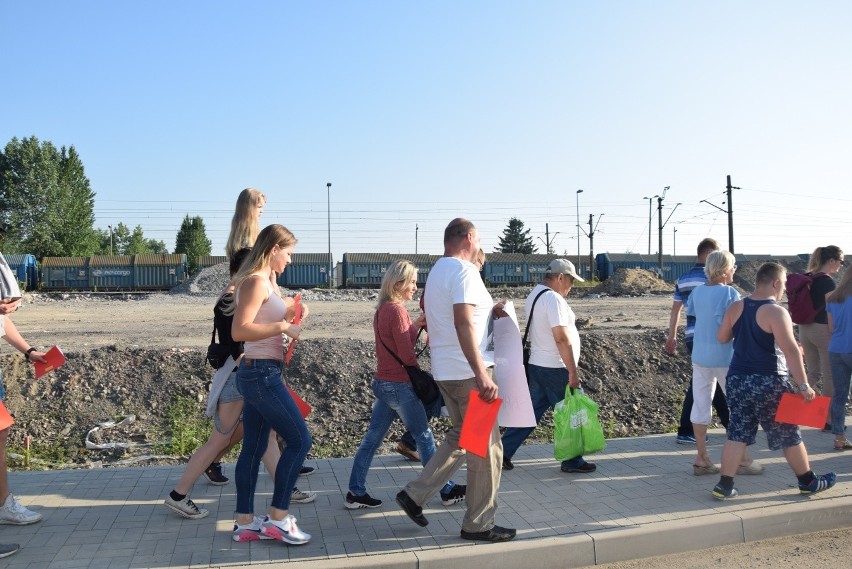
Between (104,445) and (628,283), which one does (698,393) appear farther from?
(628,283)

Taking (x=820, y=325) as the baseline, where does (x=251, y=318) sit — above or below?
above

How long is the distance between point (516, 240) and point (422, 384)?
283 ft

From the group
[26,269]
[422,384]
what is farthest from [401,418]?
[26,269]

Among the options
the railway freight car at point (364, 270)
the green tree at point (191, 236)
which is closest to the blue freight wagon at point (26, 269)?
the railway freight car at point (364, 270)

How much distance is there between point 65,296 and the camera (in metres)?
37.3

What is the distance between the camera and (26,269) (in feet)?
149

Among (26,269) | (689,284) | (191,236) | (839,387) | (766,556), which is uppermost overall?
(191,236)

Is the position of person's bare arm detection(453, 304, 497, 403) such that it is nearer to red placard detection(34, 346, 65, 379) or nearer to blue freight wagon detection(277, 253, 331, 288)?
red placard detection(34, 346, 65, 379)

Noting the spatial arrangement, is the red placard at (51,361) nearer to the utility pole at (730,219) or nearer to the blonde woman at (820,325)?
the blonde woman at (820,325)

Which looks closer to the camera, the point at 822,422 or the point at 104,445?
the point at 822,422

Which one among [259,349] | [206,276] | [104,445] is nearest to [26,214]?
[206,276]

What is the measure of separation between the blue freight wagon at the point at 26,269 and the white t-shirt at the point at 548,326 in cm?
4526

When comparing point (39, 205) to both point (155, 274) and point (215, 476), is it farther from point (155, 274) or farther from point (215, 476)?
point (215, 476)

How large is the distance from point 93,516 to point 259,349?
6.14 ft
